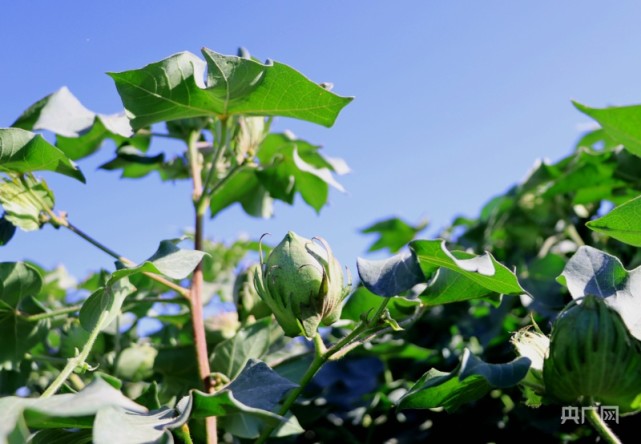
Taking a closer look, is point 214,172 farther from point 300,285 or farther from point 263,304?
point 300,285

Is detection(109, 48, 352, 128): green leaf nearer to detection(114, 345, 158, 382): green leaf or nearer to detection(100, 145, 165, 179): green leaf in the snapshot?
detection(100, 145, 165, 179): green leaf

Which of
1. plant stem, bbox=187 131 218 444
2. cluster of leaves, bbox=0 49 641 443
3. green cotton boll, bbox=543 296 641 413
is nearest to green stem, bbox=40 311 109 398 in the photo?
cluster of leaves, bbox=0 49 641 443

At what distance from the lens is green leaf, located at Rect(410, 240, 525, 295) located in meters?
0.95

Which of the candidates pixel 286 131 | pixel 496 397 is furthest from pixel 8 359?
pixel 496 397

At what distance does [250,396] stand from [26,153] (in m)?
0.65

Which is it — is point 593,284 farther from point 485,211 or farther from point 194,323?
point 485,211

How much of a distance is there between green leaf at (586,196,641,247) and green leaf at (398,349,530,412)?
0.94ft

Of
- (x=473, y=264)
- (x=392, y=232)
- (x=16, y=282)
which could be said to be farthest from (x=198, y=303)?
(x=392, y=232)

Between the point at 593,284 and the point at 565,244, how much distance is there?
1.18 metres

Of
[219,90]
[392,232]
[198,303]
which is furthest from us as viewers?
[392,232]

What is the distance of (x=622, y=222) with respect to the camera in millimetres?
1043

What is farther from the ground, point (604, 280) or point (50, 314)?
point (604, 280)

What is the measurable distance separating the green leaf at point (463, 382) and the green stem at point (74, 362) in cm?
45

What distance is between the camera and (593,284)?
99 cm
